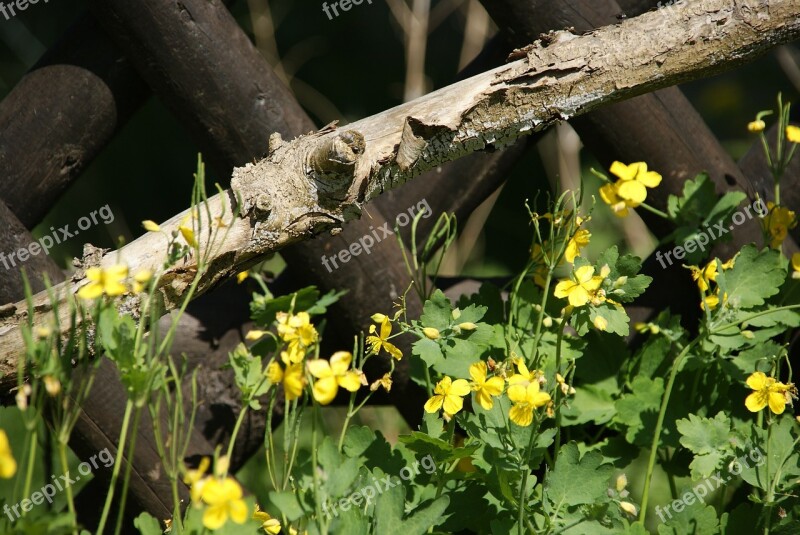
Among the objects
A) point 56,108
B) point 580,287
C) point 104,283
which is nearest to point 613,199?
point 580,287

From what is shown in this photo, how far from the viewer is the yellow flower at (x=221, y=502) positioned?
665mm

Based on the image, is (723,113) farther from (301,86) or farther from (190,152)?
(190,152)

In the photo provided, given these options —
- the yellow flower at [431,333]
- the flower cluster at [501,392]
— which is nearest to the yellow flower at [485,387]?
the flower cluster at [501,392]

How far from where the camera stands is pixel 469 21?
9.46 feet

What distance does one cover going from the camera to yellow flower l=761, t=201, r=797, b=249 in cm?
133

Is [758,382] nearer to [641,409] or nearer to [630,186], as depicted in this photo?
[641,409]

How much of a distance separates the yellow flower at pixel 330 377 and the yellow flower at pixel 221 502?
131 millimetres

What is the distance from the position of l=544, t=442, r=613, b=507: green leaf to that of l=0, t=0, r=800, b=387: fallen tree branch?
1.52ft

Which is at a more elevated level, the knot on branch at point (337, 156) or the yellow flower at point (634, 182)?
the knot on branch at point (337, 156)
